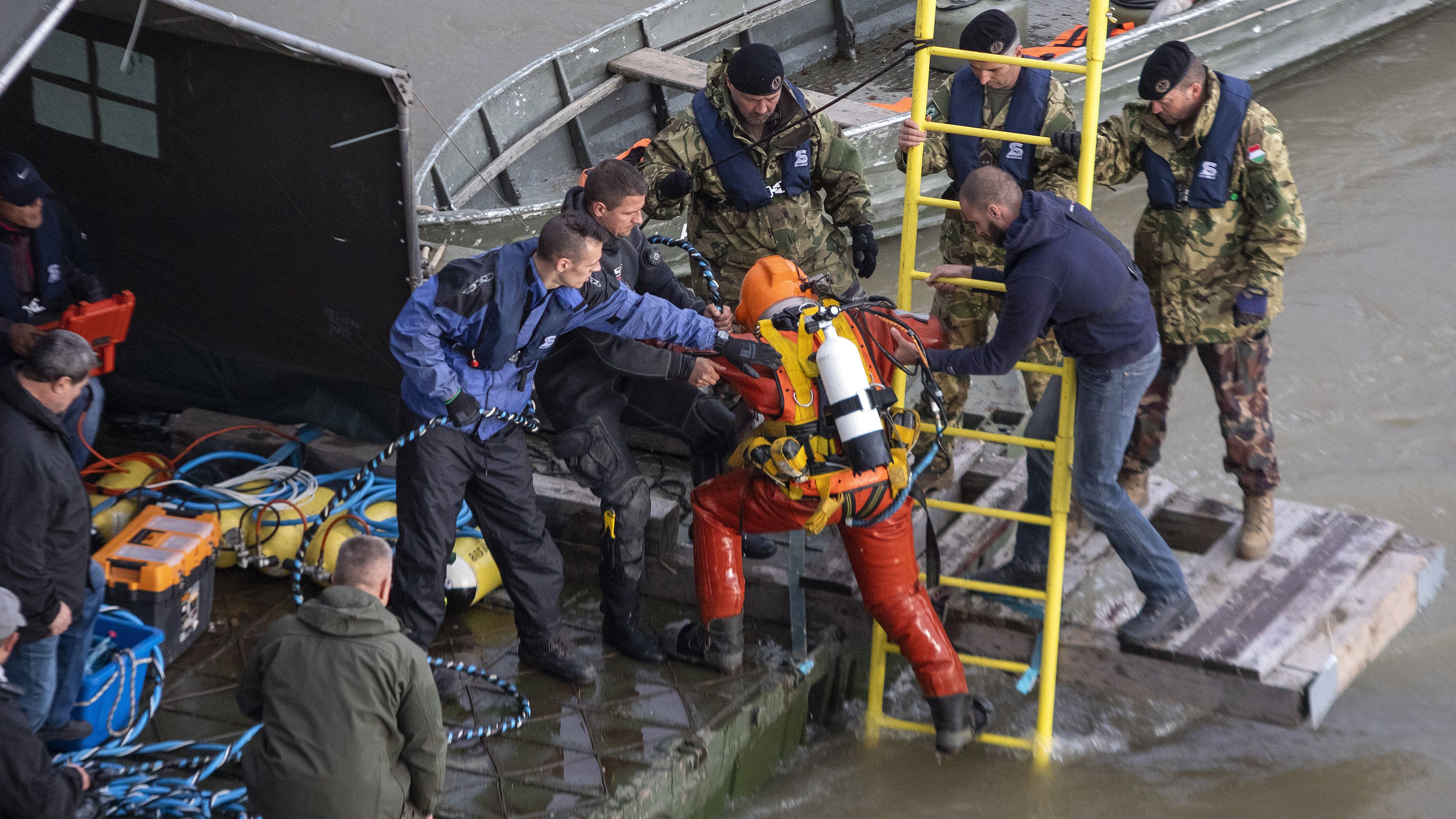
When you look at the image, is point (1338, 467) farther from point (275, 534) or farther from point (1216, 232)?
point (275, 534)

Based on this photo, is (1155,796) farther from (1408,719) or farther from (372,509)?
(372,509)

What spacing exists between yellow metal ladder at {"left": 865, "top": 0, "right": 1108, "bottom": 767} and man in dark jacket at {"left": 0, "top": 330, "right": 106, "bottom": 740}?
2740 mm

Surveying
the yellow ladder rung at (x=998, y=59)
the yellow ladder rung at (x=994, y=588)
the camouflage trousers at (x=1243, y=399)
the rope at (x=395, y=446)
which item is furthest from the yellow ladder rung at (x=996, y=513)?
the yellow ladder rung at (x=998, y=59)

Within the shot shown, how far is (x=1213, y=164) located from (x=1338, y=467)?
3.36m

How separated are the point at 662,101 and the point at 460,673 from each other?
229 inches

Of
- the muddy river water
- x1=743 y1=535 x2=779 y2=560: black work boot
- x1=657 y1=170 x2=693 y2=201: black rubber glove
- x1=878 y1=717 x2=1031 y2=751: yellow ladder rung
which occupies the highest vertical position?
x1=657 y1=170 x2=693 y2=201: black rubber glove

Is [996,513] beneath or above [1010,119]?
beneath

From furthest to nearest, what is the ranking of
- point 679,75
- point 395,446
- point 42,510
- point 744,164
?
point 679,75 → point 744,164 → point 395,446 → point 42,510

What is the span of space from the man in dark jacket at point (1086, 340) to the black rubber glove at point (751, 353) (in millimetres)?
453

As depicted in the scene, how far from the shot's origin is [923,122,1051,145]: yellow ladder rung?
4812mm

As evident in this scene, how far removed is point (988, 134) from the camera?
4891mm

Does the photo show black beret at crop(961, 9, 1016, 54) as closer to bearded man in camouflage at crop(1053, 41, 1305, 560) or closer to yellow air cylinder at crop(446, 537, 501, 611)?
bearded man in camouflage at crop(1053, 41, 1305, 560)

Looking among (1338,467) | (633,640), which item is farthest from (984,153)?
(1338,467)

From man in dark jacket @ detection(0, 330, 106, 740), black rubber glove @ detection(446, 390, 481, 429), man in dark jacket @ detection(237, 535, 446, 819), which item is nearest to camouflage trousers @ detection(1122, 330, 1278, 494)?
black rubber glove @ detection(446, 390, 481, 429)
